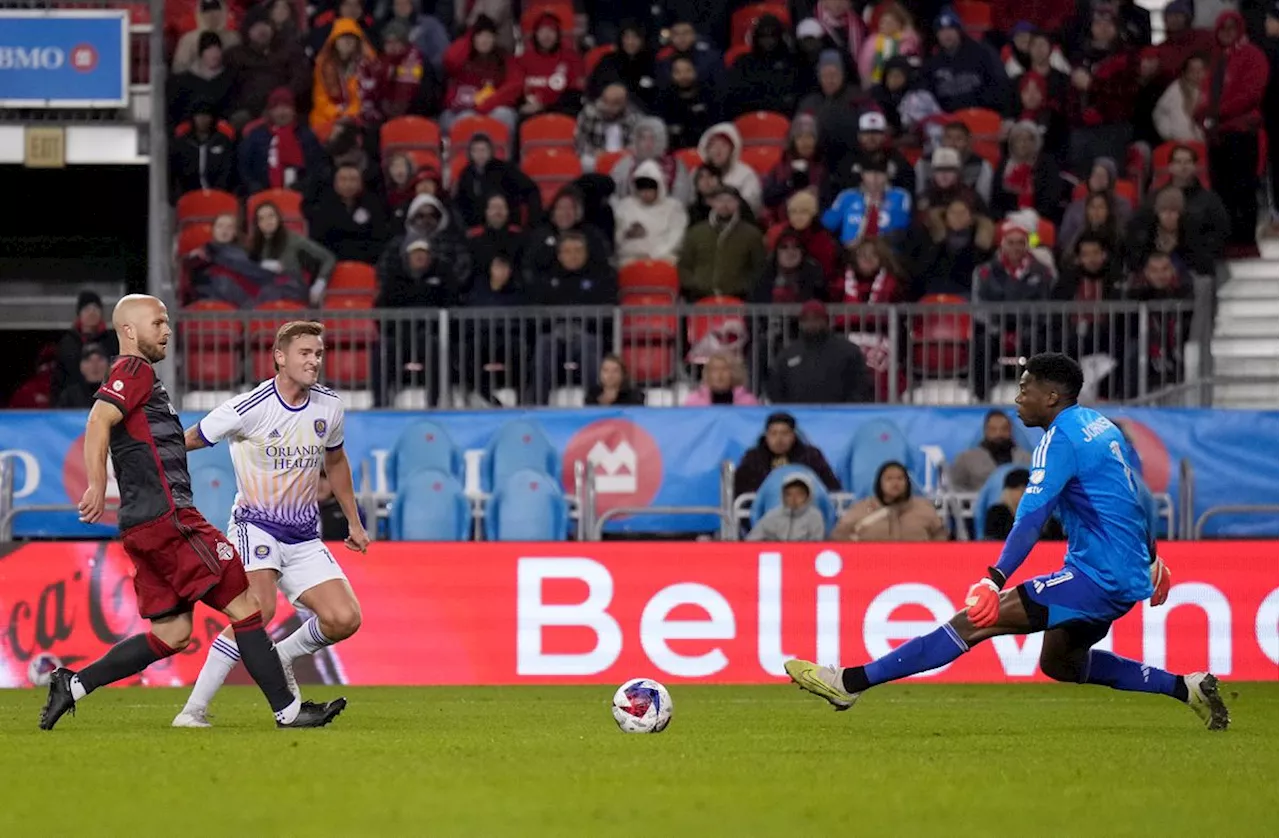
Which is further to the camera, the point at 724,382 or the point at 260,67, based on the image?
the point at 260,67

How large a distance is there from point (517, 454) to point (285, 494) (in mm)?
6939

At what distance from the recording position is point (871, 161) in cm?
1980

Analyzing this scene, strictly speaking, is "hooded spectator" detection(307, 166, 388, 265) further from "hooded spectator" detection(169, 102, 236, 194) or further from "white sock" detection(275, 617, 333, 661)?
"white sock" detection(275, 617, 333, 661)

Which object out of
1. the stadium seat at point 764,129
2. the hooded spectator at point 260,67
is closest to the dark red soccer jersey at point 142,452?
the stadium seat at point 764,129

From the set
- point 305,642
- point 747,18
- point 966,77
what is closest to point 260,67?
point 747,18

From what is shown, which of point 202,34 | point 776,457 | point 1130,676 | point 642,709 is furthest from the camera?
point 202,34

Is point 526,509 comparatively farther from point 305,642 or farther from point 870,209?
point 305,642

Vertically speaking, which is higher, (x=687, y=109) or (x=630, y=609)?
(x=687, y=109)

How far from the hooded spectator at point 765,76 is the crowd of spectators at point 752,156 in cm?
3

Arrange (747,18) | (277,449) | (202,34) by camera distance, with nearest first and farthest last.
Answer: (277,449), (202,34), (747,18)

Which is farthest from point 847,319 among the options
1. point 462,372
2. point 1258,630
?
point 1258,630

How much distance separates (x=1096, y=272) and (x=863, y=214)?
2.20 meters

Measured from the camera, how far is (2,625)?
49.1ft

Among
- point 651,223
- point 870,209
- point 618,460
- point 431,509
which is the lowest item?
point 431,509
